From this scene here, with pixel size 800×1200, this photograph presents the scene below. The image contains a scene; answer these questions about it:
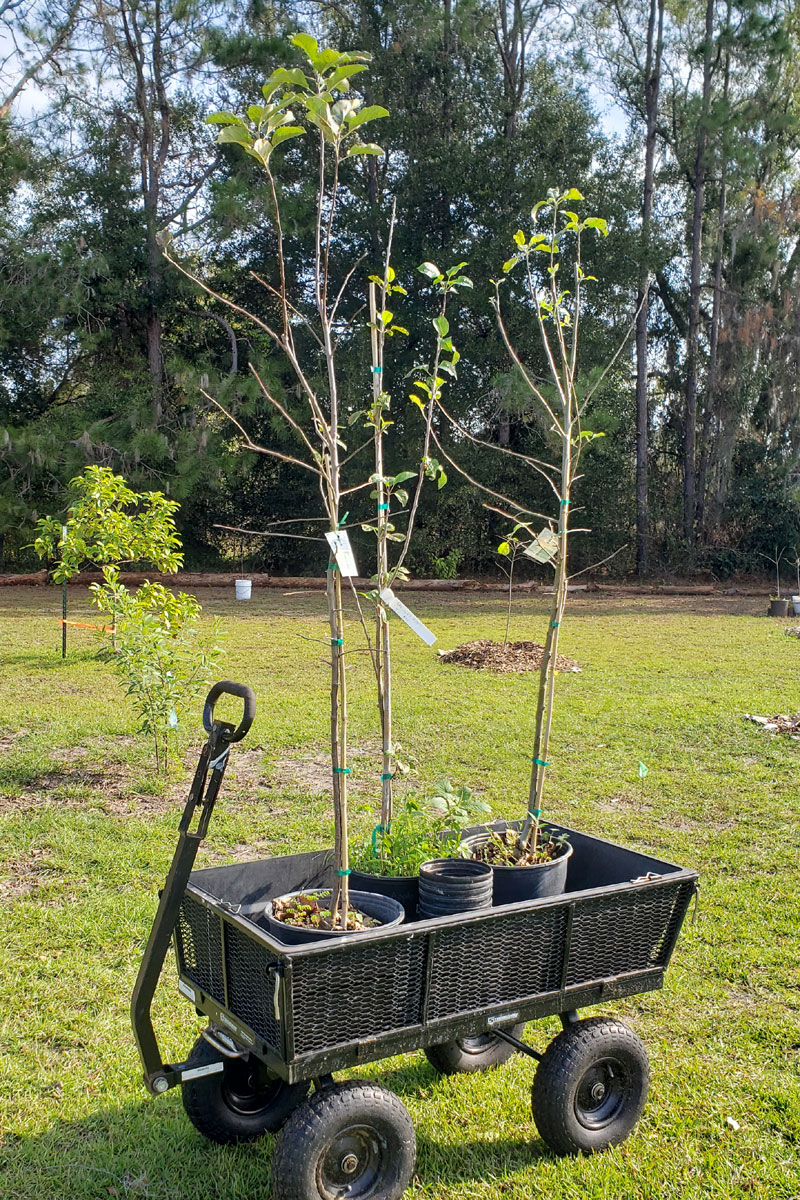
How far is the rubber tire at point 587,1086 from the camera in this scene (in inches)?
87.1

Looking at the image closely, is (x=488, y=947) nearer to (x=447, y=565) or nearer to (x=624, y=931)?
(x=624, y=931)

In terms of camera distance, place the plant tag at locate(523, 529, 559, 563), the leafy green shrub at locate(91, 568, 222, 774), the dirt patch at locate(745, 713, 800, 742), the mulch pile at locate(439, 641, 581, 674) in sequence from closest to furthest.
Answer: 1. the plant tag at locate(523, 529, 559, 563)
2. the leafy green shrub at locate(91, 568, 222, 774)
3. the dirt patch at locate(745, 713, 800, 742)
4. the mulch pile at locate(439, 641, 581, 674)

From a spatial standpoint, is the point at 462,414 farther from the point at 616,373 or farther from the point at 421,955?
the point at 421,955

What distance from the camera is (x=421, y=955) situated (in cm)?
204

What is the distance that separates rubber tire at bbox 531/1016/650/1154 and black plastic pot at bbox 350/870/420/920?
0.48 m

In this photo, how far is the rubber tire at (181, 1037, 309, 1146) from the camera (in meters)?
2.23

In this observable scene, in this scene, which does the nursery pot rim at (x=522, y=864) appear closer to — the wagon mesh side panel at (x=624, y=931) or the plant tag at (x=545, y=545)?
the wagon mesh side panel at (x=624, y=931)

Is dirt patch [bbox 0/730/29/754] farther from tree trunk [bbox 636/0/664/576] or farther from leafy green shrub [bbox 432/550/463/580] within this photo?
tree trunk [bbox 636/0/664/576]

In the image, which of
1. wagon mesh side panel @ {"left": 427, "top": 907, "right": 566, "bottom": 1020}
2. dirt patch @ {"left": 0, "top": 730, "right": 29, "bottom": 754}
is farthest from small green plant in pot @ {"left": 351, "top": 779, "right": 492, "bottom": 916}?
dirt patch @ {"left": 0, "top": 730, "right": 29, "bottom": 754}

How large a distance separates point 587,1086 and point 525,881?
0.48 m

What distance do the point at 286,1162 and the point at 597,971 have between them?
836mm

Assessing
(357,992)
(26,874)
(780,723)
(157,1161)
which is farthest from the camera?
(780,723)

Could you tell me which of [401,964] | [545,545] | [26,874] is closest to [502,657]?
[26,874]

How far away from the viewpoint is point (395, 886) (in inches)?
98.7
